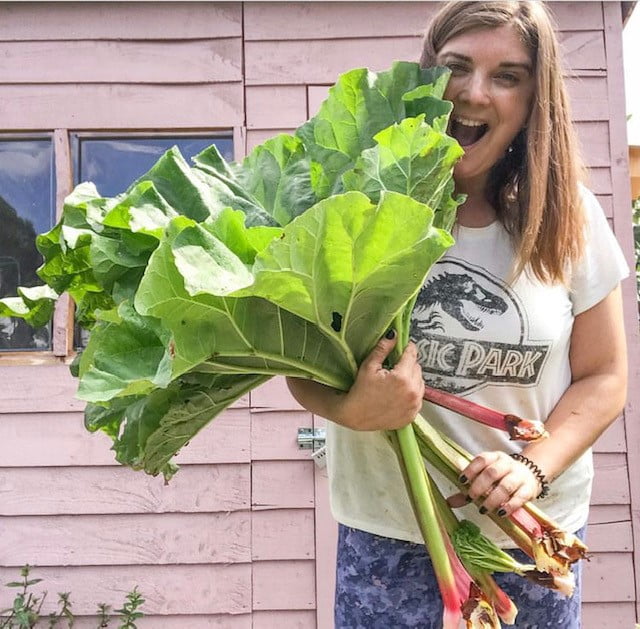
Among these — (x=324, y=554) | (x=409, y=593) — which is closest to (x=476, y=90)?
(x=409, y=593)

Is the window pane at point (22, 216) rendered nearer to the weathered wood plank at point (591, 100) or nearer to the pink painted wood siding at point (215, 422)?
the pink painted wood siding at point (215, 422)

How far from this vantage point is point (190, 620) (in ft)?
9.43

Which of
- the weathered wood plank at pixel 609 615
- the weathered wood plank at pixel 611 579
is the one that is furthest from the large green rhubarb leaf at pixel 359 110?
the weathered wood plank at pixel 609 615

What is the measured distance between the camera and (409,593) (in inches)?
58.7

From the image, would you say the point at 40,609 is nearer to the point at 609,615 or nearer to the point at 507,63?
the point at 609,615

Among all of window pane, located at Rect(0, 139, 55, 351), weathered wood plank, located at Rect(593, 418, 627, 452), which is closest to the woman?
weathered wood plank, located at Rect(593, 418, 627, 452)

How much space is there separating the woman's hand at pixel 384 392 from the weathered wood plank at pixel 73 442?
1.69 meters

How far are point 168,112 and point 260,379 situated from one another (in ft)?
6.17

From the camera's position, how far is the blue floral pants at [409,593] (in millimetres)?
1466

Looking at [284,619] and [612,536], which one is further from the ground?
[612,536]

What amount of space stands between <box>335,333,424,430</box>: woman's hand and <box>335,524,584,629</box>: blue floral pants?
1.34 ft

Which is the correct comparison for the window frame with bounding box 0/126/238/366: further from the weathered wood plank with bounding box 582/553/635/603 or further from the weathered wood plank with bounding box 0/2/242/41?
the weathered wood plank with bounding box 582/553/635/603

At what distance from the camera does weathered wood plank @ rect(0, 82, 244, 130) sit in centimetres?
290

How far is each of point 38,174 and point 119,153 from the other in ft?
1.02
